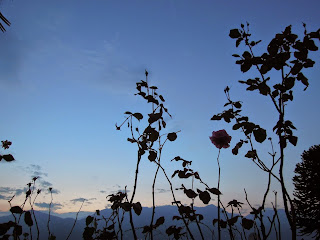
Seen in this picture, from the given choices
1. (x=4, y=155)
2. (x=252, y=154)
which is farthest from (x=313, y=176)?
(x=4, y=155)

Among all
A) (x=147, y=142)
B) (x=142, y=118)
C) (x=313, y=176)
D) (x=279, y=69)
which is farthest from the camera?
(x=313, y=176)

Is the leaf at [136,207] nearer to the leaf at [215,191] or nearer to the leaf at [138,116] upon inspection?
the leaf at [215,191]

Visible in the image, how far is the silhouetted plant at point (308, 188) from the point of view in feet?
52.7

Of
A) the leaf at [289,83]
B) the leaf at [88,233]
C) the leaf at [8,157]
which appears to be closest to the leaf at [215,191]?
the leaf at [289,83]

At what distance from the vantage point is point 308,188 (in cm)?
1689

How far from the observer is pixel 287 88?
5.12 ft

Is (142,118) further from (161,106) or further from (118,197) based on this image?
(118,197)

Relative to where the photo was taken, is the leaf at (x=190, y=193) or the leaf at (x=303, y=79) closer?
the leaf at (x=303, y=79)

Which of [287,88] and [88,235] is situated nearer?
[287,88]

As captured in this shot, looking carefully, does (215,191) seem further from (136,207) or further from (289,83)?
(289,83)

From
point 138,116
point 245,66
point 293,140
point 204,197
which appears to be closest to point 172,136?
point 138,116

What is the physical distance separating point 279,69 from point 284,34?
34 cm

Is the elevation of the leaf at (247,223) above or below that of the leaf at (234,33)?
below

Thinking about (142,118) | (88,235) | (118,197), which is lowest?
(88,235)
